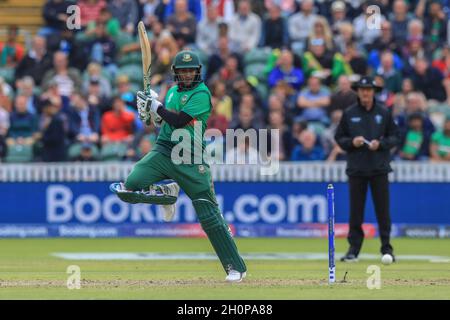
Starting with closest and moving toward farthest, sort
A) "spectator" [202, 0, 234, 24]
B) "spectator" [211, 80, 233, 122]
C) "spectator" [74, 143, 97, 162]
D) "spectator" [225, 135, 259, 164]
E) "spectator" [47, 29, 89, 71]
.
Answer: "spectator" [225, 135, 259, 164] < "spectator" [74, 143, 97, 162] < "spectator" [211, 80, 233, 122] < "spectator" [47, 29, 89, 71] < "spectator" [202, 0, 234, 24]

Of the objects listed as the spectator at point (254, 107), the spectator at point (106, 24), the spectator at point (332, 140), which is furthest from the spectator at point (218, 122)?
the spectator at point (106, 24)

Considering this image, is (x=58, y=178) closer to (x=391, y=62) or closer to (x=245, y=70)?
(x=245, y=70)

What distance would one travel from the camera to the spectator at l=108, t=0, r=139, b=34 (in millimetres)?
26469

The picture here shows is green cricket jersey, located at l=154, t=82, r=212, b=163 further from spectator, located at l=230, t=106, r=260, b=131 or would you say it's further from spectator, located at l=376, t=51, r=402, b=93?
spectator, located at l=376, t=51, r=402, b=93

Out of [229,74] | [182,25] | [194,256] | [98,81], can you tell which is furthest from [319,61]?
[194,256]

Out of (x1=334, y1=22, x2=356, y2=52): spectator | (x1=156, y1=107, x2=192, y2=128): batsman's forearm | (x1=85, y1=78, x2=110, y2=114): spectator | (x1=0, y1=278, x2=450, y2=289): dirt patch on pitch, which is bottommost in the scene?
(x1=0, y1=278, x2=450, y2=289): dirt patch on pitch

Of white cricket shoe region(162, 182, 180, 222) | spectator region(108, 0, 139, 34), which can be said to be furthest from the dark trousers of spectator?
spectator region(108, 0, 139, 34)

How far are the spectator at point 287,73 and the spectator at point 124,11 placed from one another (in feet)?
11.8

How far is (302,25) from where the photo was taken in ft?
83.9

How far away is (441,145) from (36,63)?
28.1 ft

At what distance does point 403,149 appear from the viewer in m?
23.1

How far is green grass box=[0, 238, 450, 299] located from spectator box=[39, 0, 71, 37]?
25.7ft

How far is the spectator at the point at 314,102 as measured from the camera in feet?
78.3

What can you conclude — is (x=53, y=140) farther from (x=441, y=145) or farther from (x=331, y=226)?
(x=331, y=226)
